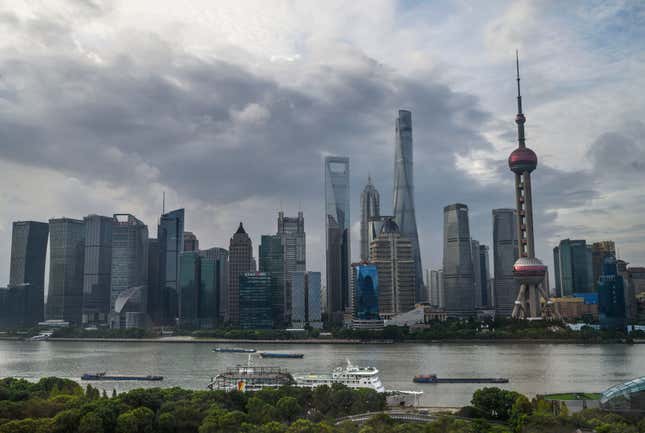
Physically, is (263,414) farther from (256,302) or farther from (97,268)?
(97,268)

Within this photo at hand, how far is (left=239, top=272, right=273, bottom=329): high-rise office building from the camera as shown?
137750mm

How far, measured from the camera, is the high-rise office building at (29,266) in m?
167

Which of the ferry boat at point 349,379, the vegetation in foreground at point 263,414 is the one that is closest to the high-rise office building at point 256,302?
the ferry boat at point 349,379

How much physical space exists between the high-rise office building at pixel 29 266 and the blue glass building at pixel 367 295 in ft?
289

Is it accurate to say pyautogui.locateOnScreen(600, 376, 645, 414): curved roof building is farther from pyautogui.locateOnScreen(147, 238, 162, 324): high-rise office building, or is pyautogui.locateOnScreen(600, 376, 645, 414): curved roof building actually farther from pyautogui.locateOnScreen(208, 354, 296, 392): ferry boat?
pyautogui.locateOnScreen(147, 238, 162, 324): high-rise office building

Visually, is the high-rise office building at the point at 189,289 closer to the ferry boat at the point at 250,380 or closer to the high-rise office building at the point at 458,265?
the high-rise office building at the point at 458,265

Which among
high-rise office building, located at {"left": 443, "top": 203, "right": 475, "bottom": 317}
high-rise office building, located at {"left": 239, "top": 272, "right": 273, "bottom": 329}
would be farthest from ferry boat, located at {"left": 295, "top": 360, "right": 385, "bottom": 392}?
high-rise office building, located at {"left": 443, "top": 203, "right": 475, "bottom": 317}

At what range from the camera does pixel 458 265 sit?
181 meters

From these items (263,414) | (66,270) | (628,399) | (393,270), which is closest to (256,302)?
(393,270)

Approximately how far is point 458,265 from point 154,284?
85.9 metres

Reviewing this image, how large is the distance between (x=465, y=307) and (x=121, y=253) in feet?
304

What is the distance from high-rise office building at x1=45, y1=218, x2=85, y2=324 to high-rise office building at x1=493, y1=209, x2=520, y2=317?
381ft

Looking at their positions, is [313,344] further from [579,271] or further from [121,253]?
[579,271]

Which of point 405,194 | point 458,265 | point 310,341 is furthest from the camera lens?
point 405,194
